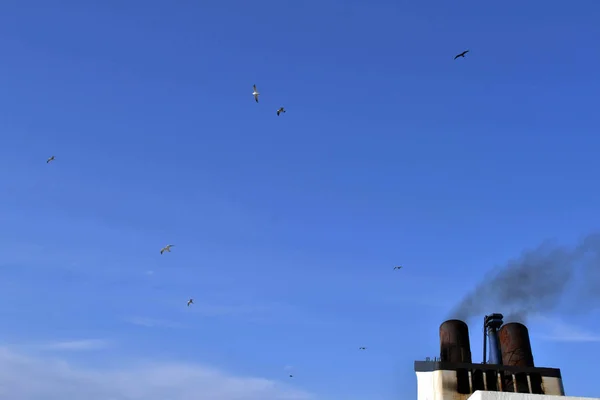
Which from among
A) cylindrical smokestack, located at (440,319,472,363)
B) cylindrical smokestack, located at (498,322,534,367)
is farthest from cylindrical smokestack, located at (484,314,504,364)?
cylindrical smokestack, located at (440,319,472,363)

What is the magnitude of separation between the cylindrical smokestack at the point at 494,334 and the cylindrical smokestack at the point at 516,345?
62 cm

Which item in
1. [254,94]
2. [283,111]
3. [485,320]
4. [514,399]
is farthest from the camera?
[485,320]

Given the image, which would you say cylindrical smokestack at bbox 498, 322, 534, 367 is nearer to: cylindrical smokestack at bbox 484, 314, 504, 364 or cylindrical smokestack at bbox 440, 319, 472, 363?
cylindrical smokestack at bbox 484, 314, 504, 364

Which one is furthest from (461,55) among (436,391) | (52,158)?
(52,158)

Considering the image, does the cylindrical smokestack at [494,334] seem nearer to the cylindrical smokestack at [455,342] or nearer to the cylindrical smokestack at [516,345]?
A: the cylindrical smokestack at [516,345]

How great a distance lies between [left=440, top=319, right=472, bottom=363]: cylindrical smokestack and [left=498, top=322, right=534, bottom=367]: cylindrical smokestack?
1.76m

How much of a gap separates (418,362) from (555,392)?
5609 mm

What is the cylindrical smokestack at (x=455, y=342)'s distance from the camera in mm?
24047

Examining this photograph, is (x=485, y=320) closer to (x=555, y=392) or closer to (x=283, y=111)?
(x=555, y=392)

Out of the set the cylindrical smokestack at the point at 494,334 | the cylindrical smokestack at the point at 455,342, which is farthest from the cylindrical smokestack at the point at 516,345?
the cylindrical smokestack at the point at 455,342

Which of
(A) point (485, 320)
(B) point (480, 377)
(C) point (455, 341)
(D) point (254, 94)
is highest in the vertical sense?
(D) point (254, 94)

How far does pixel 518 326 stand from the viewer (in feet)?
81.8

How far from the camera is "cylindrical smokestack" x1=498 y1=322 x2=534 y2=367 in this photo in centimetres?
2398

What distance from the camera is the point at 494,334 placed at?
87.0 ft
